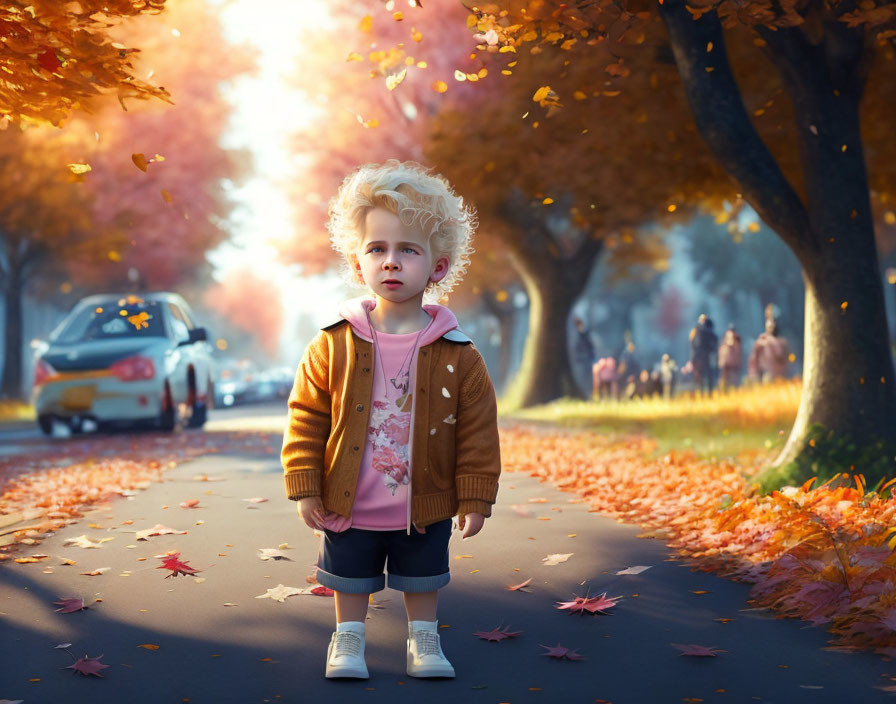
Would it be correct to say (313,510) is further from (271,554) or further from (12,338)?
(12,338)

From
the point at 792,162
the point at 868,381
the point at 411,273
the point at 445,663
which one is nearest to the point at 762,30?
the point at 868,381

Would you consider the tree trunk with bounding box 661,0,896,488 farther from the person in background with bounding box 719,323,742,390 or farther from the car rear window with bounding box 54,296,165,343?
the car rear window with bounding box 54,296,165,343

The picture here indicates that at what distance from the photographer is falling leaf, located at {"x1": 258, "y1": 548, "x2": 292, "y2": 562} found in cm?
644

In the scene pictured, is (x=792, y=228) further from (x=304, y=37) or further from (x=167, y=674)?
(x=304, y=37)

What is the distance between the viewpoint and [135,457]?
12578 mm

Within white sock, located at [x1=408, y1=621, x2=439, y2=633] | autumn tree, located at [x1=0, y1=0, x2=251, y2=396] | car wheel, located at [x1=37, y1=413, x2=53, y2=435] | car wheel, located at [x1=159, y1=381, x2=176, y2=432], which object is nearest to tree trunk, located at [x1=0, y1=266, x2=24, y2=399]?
autumn tree, located at [x1=0, y1=0, x2=251, y2=396]

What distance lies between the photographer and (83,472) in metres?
10.8

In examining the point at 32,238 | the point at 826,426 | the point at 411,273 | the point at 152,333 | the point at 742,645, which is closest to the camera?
the point at 411,273

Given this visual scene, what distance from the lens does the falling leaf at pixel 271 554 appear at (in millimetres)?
6441

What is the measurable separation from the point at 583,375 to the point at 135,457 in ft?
52.1

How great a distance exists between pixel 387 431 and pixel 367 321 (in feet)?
1.43

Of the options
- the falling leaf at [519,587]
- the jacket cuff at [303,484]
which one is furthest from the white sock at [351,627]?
the falling leaf at [519,587]

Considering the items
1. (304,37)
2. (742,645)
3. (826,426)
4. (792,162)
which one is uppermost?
(304,37)

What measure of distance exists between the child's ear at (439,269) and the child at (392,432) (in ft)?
0.33
